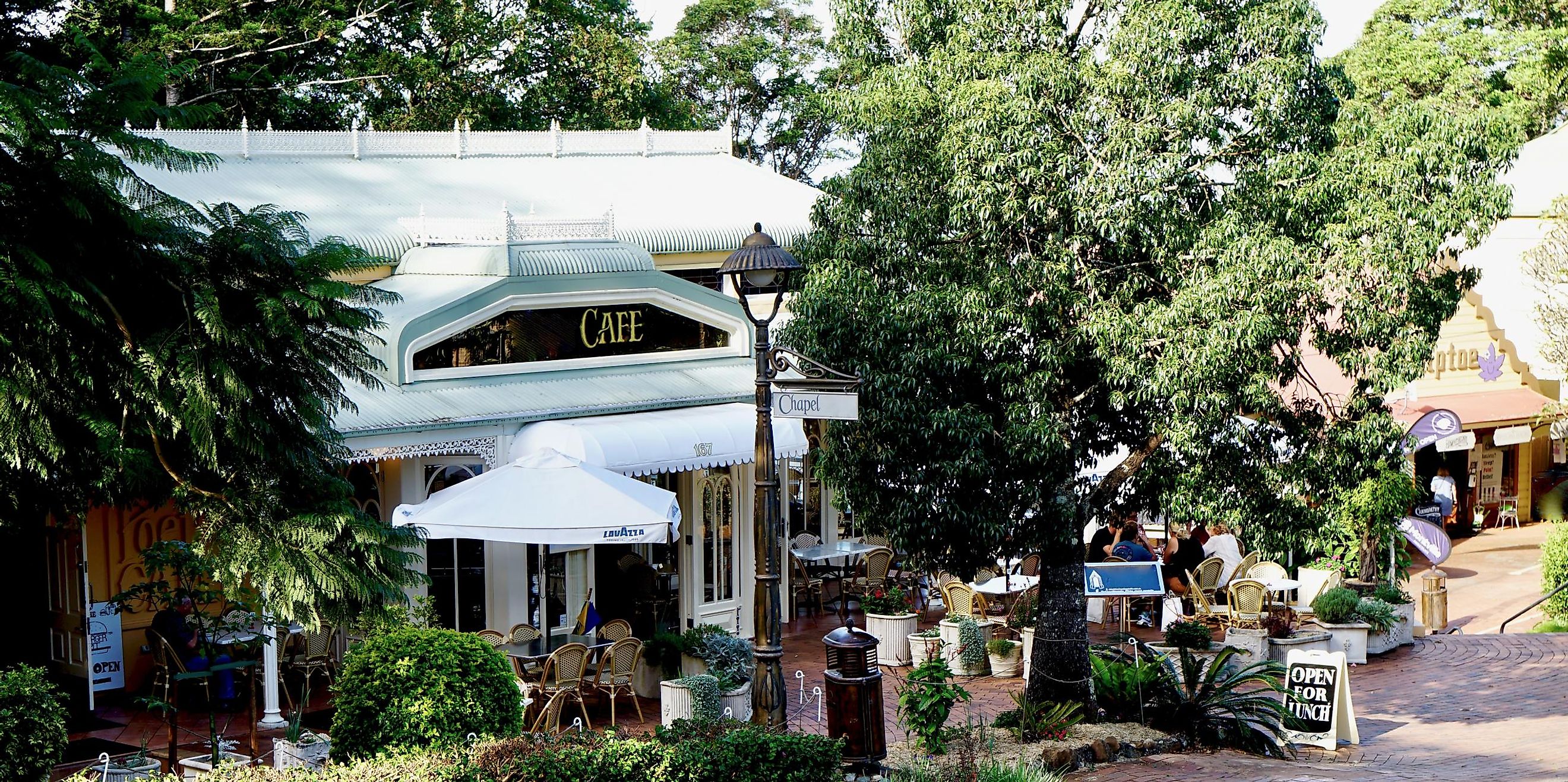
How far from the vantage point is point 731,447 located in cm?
1580

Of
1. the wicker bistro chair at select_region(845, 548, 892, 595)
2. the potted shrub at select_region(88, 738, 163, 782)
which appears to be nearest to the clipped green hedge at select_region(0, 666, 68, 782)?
the potted shrub at select_region(88, 738, 163, 782)

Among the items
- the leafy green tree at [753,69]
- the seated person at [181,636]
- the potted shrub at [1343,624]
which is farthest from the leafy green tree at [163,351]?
the leafy green tree at [753,69]

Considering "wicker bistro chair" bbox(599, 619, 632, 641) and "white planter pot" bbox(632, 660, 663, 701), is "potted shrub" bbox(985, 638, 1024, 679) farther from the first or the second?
"wicker bistro chair" bbox(599, 619, 632, 641)

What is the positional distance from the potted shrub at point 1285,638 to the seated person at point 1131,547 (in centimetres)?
146

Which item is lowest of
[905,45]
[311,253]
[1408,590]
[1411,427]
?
[1408,590]

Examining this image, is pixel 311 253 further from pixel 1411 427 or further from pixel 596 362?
pixel 1411 427

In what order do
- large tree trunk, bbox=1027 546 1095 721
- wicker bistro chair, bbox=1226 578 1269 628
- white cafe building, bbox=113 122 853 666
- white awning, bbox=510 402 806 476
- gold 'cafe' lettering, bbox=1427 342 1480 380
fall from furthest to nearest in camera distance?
gold 'cafe' lettering, bbox=1427 342 1480 380 < wicker bistro chair, bbox=1226 578 1269 628 < white cafe building, bbox=113 122 853 666 < white awning, bbox=510 402 806 476 < large tree trunk, bbox=1027 546 1095 721

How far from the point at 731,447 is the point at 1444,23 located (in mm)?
31956

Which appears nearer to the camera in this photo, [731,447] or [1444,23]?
[731,447]

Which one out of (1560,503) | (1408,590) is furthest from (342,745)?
(1560,503)

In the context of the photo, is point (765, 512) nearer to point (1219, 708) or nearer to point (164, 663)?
point (1219, 708)

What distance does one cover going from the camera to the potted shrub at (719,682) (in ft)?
40.4

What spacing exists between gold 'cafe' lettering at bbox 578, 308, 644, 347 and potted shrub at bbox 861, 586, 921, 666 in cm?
382

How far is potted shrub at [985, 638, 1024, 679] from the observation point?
15320mm
